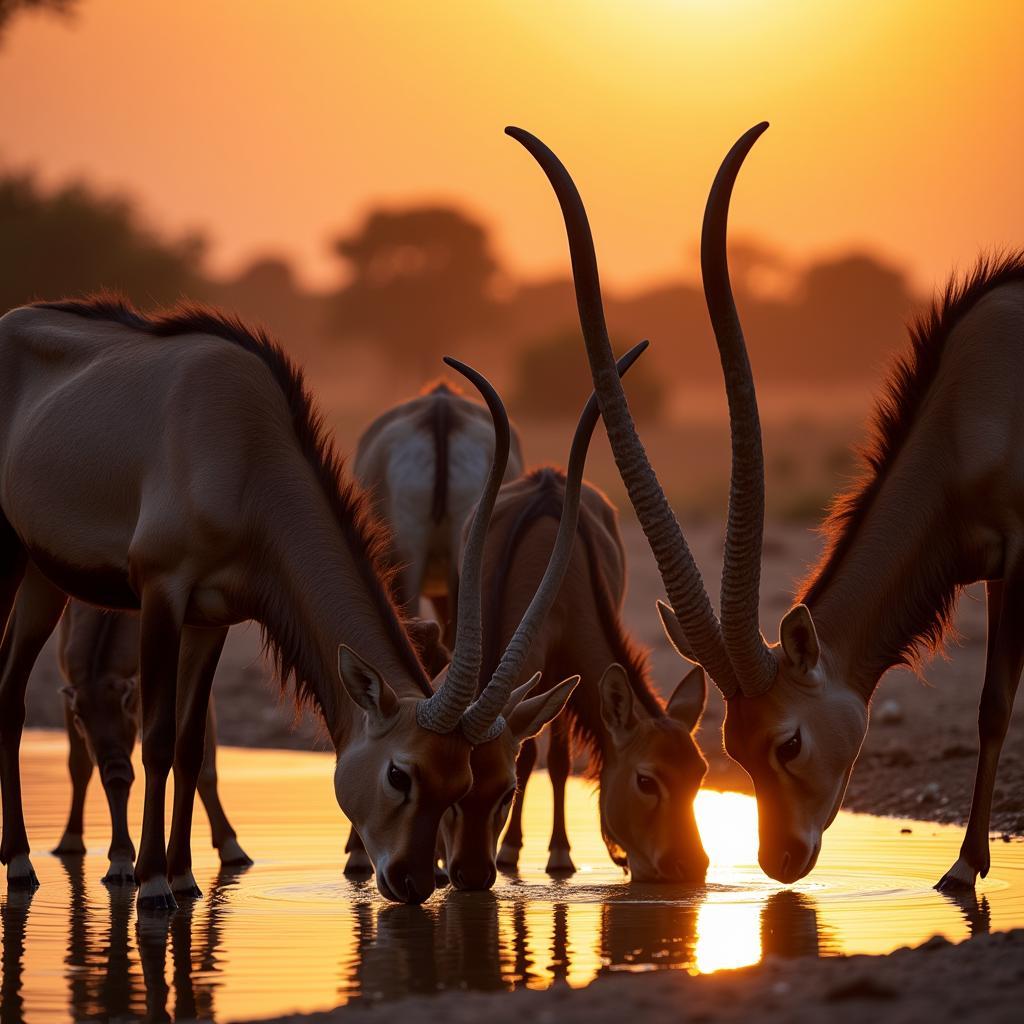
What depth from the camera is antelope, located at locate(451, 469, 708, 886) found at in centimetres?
887

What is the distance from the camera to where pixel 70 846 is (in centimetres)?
1020

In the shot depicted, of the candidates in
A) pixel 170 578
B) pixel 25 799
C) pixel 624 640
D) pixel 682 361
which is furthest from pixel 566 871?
pixel 682 361

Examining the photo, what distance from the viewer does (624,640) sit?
32.0ft

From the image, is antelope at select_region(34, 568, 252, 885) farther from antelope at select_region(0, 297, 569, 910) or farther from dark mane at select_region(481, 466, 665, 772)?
dark mane at select_region(481, 466, 665, 772)

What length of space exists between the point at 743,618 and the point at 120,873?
10.7 ft

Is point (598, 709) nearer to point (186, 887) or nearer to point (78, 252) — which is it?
point (186, 887)

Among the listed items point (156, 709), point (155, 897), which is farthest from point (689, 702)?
point (155, 897)

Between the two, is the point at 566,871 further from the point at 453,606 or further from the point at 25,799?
the point at 25,799

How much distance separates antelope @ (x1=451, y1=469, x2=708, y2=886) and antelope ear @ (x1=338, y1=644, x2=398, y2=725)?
548 mm

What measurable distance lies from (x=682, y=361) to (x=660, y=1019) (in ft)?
306

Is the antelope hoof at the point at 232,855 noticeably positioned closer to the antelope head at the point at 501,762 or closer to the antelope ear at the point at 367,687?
the antelope head at the point at 501,762

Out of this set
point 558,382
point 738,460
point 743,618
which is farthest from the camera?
point 558,382

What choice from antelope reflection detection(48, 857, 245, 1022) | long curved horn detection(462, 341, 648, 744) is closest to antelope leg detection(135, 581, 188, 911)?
antelope reflection detection(48, 857, 245, 1022)

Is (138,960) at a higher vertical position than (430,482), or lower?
lower
